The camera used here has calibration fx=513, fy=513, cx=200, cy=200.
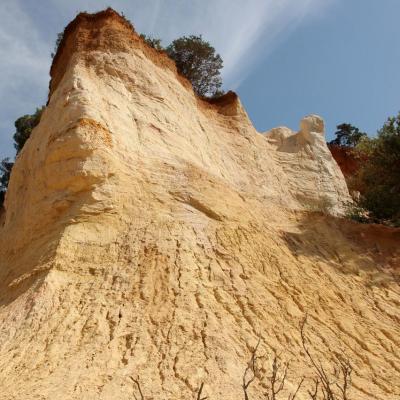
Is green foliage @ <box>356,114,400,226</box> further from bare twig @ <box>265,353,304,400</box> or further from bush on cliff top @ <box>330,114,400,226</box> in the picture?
bare twig @ <box>265,353,304,400</box>

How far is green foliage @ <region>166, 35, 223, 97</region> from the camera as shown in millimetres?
25250

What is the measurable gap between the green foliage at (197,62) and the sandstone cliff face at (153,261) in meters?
9.58

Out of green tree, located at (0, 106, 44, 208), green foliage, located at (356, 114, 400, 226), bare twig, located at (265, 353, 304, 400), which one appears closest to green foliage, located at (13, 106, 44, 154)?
green tree, located at (0, 106, 44, 208)

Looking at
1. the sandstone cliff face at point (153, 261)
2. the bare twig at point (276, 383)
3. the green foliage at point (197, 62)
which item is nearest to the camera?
the bare twig at point (276, 383)

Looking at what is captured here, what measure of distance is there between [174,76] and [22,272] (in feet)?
33.2

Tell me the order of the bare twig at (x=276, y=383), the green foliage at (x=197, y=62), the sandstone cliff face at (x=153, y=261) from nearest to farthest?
the bare twig at (x=276, y=383)
the sandstone cliff face at (x=153, y=261)
the green foliage at (x=197, y=62)

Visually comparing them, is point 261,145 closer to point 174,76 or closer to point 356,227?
point 174,76

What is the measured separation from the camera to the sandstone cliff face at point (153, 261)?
23.5ft

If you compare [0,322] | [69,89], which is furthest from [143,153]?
[0,322]

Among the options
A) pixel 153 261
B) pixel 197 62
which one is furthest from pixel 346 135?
pixel 153 261

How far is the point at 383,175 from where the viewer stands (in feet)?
56.7

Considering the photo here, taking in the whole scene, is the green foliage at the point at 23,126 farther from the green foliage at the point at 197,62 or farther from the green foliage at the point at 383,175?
the green foliage at the point at 383,175

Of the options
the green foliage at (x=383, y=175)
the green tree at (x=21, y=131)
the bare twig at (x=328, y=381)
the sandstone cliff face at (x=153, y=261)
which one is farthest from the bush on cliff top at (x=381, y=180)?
the green tree at (x=21, y=131)

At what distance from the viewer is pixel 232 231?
1070 centimetres
